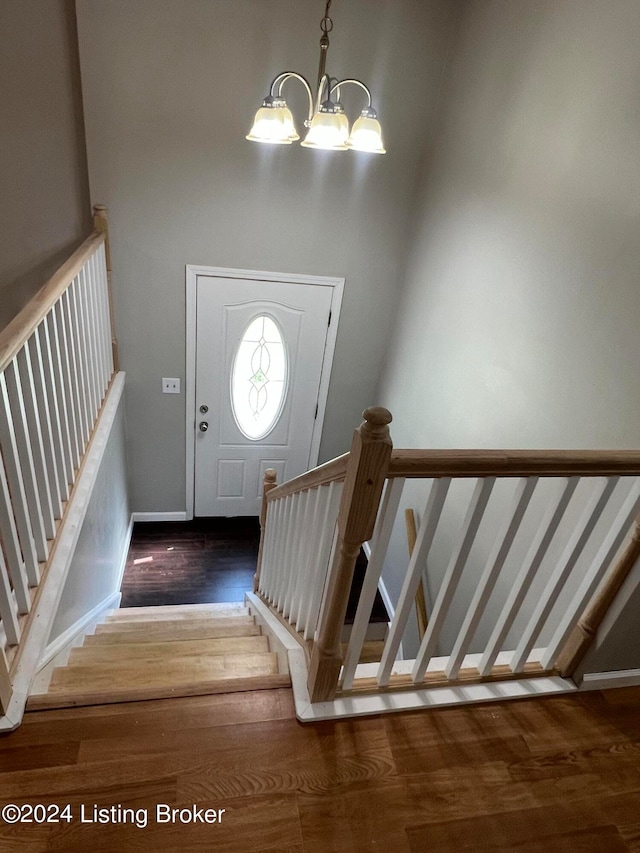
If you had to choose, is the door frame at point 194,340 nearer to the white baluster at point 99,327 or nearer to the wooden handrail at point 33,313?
the white baluster at point 99,327

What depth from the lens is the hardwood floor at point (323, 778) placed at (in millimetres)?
1285

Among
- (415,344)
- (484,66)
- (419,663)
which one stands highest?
(484,66)

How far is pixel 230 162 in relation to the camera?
3070 millimetres

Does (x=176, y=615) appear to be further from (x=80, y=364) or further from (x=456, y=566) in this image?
(x=456, y=566)

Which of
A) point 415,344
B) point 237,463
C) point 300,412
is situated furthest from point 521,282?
point 237,463

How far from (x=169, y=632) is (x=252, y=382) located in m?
1.87

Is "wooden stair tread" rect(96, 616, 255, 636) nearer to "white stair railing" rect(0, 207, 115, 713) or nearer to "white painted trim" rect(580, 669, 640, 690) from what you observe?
"white stair railing" rect(0, 207, 115, 713)

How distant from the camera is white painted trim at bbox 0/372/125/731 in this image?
1.46 metres

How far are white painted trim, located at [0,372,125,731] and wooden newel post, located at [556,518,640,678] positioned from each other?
5.50ft

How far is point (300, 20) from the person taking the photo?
278 centimetres

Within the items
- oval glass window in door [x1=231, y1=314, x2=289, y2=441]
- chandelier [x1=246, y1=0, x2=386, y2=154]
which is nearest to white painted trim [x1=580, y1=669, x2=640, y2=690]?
chandelier [x1=246, y1=0, x2=386, y2=154]

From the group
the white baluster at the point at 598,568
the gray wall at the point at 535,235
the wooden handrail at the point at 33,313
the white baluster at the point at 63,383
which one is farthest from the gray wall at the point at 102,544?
the gray wall at the point at 535,235

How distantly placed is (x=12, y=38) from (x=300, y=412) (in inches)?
106

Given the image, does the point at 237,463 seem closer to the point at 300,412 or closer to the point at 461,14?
the point at 300,412
